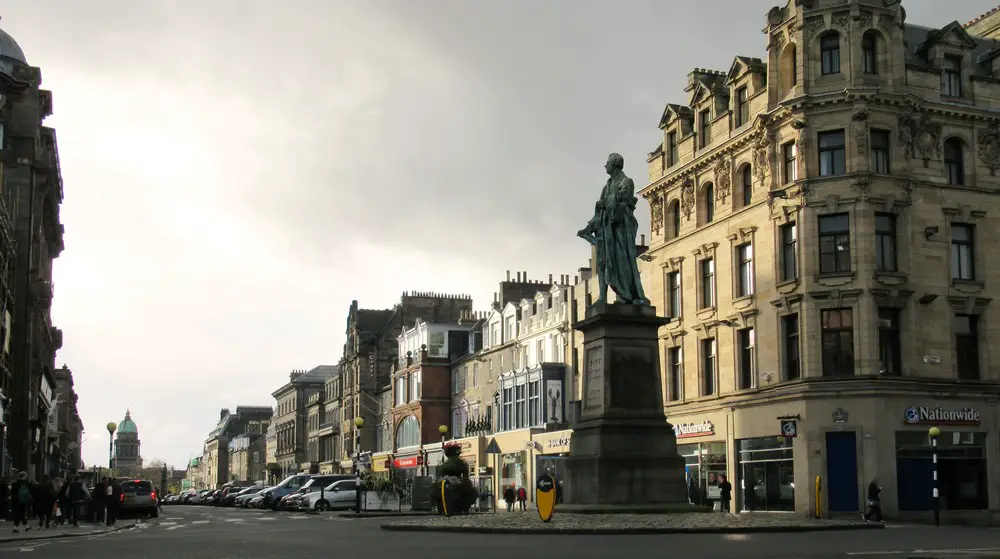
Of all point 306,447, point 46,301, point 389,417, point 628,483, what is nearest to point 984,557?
point 628,483

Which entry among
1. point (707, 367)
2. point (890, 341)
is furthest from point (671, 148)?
point (890, 341)

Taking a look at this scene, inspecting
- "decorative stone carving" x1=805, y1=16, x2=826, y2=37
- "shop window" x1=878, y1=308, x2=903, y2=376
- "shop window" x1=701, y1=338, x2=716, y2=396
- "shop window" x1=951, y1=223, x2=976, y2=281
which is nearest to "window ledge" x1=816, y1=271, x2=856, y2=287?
"shop window" x1=878, y1=308, x2=903, y2=376

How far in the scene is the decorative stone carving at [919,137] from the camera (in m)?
43.1

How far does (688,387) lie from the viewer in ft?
169

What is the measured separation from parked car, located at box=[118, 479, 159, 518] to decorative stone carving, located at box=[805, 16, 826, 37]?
3268cm

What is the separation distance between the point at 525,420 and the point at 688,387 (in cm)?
1904

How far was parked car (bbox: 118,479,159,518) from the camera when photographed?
157 feet

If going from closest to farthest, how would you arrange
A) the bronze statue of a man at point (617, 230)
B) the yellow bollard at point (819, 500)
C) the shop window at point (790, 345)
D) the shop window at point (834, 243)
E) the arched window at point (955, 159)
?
the bronze statue of a man at point (617, 230) → the yellow bollard at point (819, 500) → the shop window at point (834, 243) → the shop window at point (790, 345) → the arched window at point (955, 159)

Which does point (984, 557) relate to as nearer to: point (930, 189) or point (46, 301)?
point (930, 189)

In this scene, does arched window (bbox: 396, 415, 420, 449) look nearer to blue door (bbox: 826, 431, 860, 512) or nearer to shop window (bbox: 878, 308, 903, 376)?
blue door (bbox: 826, 431, 860, 512)

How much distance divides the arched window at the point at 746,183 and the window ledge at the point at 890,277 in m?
7.04

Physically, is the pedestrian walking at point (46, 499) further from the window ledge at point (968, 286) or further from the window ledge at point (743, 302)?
the window ledge at point (968, 286)

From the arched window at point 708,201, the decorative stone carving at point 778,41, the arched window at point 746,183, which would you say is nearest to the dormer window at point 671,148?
the arched window at point 708,201

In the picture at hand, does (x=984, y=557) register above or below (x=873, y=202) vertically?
below
